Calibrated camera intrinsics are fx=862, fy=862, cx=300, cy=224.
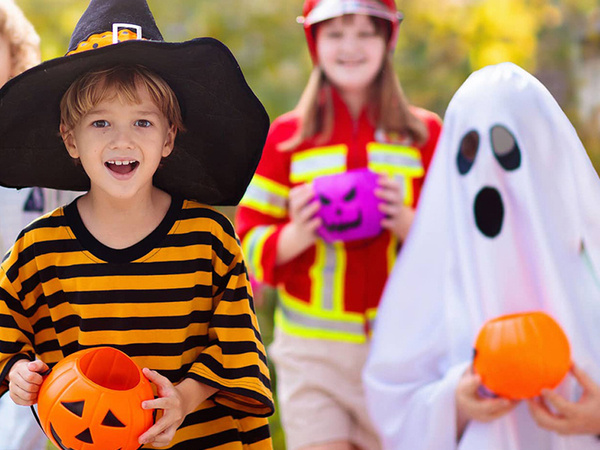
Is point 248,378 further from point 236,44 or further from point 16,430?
point 236,44

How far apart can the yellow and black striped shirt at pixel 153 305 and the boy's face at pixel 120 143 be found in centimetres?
16

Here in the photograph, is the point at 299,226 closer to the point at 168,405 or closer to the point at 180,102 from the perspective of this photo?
the point at 180,102

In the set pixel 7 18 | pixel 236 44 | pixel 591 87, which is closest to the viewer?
pixel 7 18

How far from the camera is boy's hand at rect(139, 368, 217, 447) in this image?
2.06 meters

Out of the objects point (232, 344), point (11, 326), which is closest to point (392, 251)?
point (232, 344)

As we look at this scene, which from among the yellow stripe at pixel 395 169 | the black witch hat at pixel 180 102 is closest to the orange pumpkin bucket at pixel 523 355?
the black witch hat at pixel 180 102

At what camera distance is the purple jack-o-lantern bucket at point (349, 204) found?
3340 millimetres

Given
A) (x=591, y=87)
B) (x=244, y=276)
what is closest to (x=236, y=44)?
(x=591, y=87)

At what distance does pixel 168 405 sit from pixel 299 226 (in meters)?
1.48

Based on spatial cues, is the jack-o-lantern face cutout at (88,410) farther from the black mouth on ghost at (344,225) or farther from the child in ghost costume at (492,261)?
the black mouth on ghost at (344,225)

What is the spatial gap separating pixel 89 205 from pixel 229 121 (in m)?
0.44

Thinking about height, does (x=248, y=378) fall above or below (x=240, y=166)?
below

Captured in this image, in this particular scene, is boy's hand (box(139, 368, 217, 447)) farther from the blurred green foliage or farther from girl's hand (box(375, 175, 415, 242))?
the blurred green foliage

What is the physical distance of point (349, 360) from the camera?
3.46 meters
